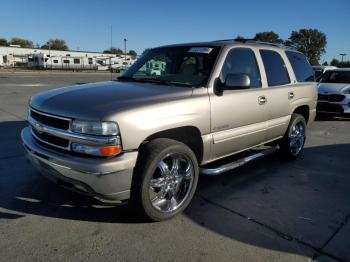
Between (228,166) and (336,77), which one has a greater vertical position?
(336,77)

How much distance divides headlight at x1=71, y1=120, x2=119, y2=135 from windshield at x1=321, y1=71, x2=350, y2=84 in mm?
10064

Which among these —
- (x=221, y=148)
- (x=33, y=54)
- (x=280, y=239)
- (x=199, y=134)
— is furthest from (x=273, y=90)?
(x=33, y=54)

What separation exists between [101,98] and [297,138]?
3.82m

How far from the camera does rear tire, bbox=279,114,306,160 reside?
5438mm

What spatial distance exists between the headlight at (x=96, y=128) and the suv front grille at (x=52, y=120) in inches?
6.7

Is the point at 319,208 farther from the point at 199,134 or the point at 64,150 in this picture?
the point at 64,150

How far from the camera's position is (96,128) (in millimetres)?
2930

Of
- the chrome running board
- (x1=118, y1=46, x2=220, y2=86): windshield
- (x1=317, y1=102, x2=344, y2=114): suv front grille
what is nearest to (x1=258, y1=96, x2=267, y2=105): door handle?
the chrome running board

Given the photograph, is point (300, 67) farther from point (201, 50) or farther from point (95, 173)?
point (95, 173)

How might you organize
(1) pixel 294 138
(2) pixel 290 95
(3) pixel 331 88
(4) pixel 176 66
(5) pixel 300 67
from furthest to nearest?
(3) pixel 331 88
(5) pixel 300 67
(1) pixel 294 138
(2) pixel 290 95
(4) pixel 176 66

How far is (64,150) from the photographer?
3135mm

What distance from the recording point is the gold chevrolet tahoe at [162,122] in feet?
9.74

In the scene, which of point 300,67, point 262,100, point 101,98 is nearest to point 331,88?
point 300,67

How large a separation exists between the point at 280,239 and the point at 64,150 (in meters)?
2.21
